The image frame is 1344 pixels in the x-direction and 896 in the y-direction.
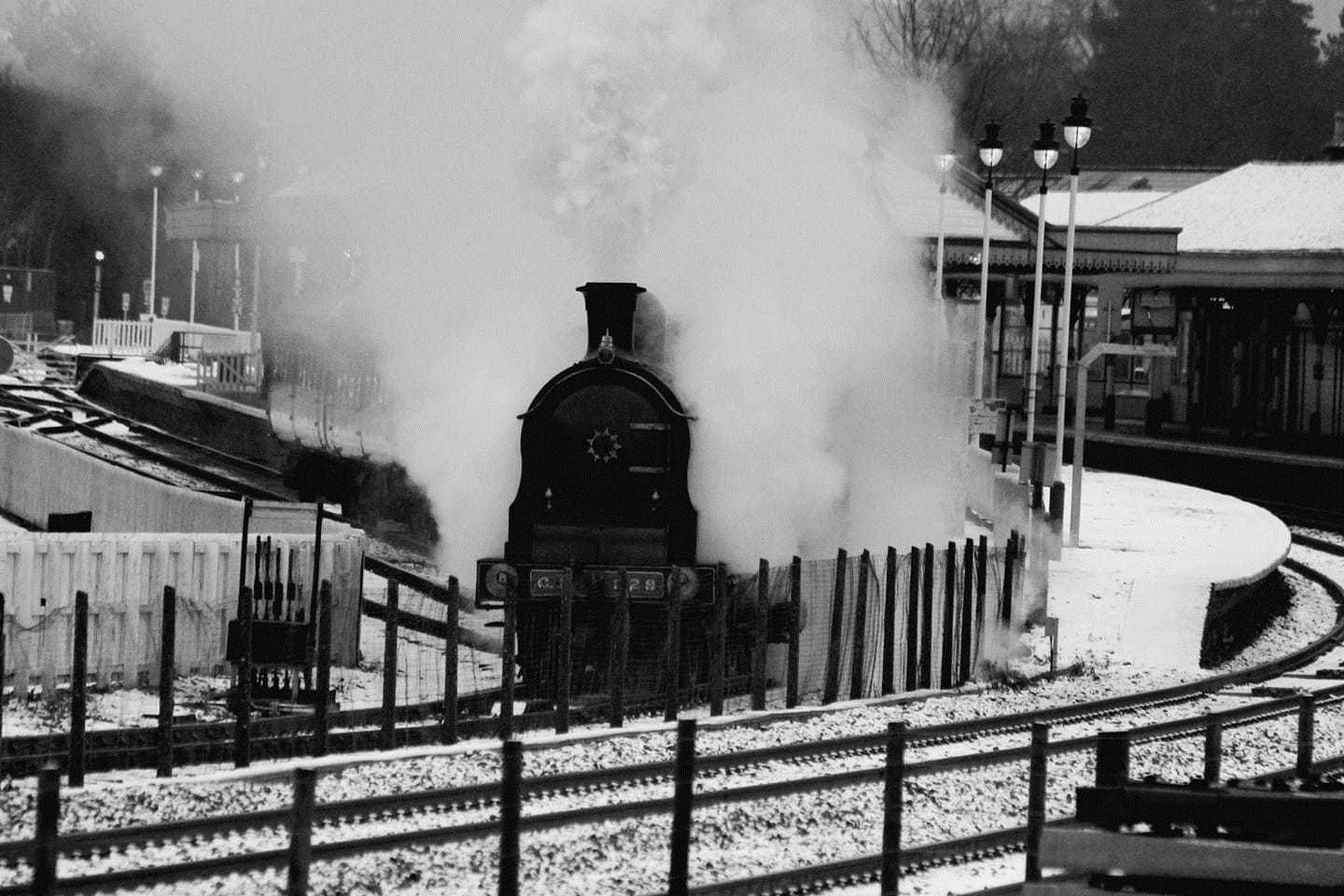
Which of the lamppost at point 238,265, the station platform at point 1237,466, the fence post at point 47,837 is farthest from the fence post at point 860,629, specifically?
the lamppost at point 238,265

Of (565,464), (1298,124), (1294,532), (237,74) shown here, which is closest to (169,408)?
(237,74)

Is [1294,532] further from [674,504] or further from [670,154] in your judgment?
[674,504]

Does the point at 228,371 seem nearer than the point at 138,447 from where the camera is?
No

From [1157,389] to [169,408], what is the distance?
24.0 m

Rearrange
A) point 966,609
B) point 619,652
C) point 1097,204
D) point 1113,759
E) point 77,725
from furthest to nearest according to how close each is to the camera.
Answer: point 1097,204
point 966,609
point 619,652
point 77,725
point 1113,759

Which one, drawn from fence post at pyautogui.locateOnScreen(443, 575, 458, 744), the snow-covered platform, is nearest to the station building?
the snow-covered platform

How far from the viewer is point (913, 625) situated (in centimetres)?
1731

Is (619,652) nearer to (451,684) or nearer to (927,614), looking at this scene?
(451,684)

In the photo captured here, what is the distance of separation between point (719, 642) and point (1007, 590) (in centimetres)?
492

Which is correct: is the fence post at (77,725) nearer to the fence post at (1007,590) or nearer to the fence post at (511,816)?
the fence post at (511,816)

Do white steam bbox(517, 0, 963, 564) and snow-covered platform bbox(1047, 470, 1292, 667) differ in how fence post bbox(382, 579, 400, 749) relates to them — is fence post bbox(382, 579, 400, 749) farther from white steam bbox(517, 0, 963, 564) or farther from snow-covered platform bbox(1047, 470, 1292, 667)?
snow-covered platform bbox(1047, 470, 1292, 667)

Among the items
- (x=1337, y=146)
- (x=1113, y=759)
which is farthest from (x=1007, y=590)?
(x=1337, y=146)

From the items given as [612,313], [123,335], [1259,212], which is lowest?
[123,335]

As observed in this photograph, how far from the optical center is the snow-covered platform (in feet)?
69.5
